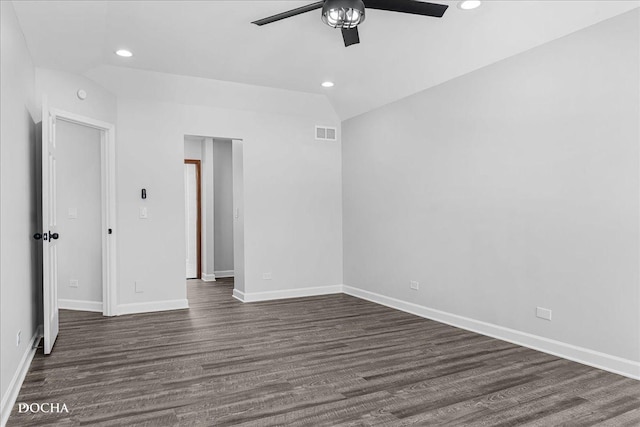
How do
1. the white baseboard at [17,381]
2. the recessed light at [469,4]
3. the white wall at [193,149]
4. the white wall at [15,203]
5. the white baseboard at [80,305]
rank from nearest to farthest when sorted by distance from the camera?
the white baseboard at [17,381]
the white wall at [15,203]
the recessed light at [469,4]
the white baseboard at [80,305]
the white wall at [193,149]

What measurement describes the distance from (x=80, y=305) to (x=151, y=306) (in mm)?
909

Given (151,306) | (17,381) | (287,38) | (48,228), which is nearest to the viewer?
(17,381)

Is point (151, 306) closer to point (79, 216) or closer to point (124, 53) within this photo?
point (79, 216)

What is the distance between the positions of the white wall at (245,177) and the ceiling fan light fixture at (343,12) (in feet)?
9.87

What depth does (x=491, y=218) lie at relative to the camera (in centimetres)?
421

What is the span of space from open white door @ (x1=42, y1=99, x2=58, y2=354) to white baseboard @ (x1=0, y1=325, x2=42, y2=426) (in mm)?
138

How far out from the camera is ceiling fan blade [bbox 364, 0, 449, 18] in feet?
9.40

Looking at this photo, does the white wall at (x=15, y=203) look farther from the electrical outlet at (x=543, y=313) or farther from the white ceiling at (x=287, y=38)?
the electrical outlet at (x=543, y=313)

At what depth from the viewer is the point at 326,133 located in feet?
21.2

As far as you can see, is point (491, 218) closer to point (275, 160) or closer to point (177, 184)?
point (275, 160)

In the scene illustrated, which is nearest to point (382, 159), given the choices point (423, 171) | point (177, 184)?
point (423, 171)

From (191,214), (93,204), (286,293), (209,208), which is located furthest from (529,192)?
(191,214)

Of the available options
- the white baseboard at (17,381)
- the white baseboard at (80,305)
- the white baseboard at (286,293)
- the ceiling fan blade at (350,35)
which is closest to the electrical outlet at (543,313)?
the ceiling fan blade at (350,35)

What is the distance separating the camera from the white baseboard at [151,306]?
16.9 feet
